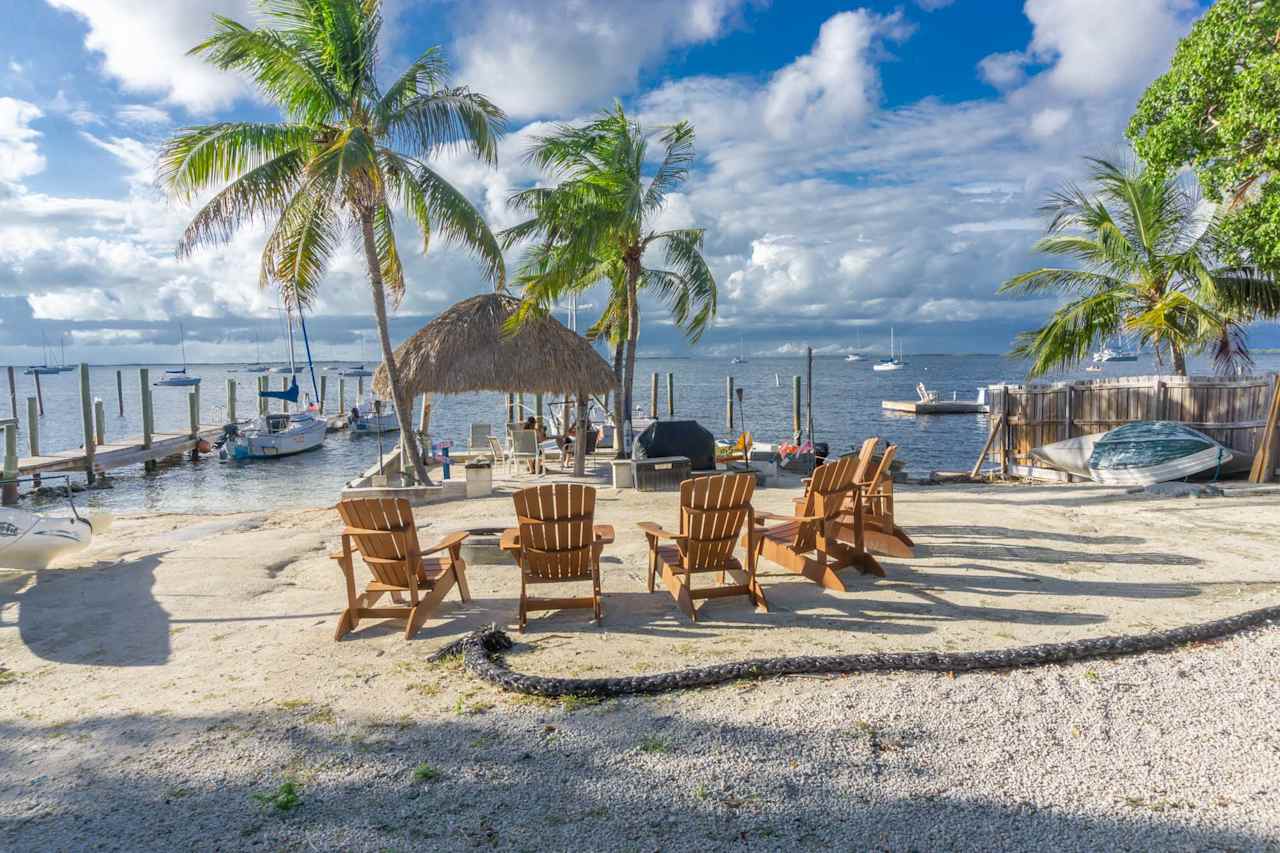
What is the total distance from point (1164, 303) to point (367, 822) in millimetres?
16503

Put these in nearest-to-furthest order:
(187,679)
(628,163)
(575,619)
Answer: (187,679), (575,619), (628,163)

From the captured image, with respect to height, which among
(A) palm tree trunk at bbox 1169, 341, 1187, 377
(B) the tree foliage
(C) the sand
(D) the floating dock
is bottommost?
(D) the floating dock

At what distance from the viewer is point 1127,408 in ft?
46.5

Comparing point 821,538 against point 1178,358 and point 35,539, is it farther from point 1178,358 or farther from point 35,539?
point 1178,358

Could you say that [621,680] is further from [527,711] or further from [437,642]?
[437,642]

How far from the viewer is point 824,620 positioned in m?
5.09

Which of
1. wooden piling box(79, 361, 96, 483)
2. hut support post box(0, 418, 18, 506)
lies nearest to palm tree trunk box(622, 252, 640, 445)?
hut support post box(0, 418, 18, 506)

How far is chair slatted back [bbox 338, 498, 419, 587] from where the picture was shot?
483cm

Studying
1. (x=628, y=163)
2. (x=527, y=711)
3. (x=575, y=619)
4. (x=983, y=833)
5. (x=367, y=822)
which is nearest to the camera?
(x=983, y=833)

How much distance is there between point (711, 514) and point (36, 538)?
235 inches

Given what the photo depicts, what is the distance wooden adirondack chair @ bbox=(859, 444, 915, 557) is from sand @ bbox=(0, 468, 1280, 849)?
0.19 metres

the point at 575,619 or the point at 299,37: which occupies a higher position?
the point at 299,37

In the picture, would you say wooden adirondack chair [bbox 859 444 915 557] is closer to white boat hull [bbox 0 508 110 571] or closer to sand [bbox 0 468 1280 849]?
sand [bbox 0 468 1280 849]

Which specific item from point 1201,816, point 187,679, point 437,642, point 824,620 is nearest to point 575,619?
point 437,642
